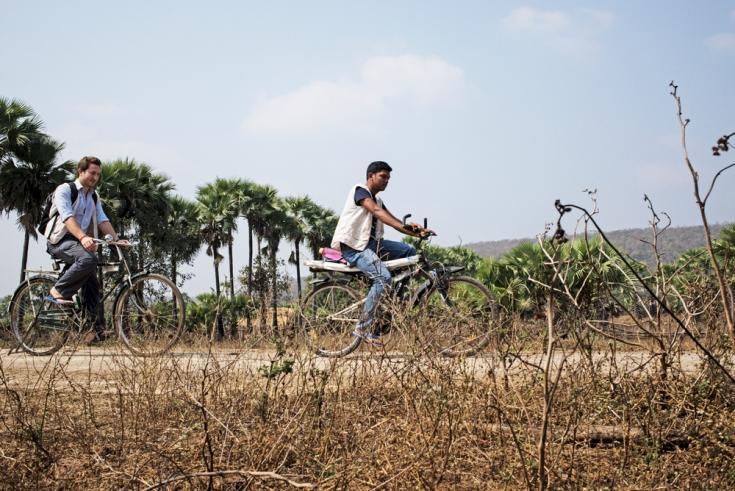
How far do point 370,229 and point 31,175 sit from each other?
2487 centimetres

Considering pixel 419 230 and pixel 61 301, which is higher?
pixel 419 230

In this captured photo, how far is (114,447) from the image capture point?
361 cm

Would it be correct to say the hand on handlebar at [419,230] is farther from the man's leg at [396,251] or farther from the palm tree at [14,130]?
the palm tree at [14,130]

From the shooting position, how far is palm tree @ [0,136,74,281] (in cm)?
2859

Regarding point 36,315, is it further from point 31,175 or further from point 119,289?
point 31,175

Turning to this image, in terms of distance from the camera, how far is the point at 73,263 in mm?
7754

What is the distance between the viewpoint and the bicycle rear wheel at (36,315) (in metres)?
7.89

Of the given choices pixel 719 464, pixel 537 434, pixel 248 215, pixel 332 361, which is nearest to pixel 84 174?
pixel 332 361

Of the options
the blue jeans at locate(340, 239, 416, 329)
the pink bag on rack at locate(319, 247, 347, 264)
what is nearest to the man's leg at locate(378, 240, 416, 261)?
the blue jeans at locate(340, 239, 416, 329)

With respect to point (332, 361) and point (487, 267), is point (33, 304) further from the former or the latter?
point (487, 267)

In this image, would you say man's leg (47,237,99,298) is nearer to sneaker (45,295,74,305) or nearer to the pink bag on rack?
sneaker (45,295,74,305)

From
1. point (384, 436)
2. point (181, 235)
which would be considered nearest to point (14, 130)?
point (181, 235)

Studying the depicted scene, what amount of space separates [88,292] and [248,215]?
133 ft

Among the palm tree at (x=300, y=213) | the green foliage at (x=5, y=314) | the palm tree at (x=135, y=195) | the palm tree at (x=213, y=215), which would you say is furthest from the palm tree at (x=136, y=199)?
the green foliage at (x=5, y=314)
